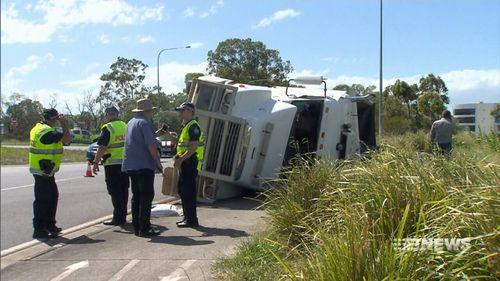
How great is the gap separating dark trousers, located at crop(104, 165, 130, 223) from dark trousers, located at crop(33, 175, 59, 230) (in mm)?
901

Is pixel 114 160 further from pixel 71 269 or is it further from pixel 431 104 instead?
pixel 431 104

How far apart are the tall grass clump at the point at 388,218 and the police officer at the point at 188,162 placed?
75.8 inches

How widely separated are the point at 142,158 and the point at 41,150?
1378 millimetres

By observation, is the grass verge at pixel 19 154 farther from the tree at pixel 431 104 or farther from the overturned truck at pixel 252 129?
the tree at pixel 431 104

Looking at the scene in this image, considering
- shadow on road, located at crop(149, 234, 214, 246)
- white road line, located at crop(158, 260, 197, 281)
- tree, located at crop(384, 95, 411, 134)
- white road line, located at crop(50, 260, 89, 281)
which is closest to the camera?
white road line, located at crop(158, 260, 197, 281)

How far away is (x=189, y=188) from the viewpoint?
8008 mm

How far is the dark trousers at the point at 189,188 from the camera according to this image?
7.96 m

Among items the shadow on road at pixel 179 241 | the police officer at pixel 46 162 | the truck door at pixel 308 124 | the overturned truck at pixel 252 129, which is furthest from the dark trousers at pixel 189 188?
the truck door at pixel 308 124

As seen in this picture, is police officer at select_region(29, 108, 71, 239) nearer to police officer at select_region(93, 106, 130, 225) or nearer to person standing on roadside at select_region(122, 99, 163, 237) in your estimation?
police officer at select_region(93, 106, 130, 225)

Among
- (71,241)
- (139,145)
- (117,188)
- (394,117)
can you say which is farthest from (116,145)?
(394,117)

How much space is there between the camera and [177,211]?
9250 mm

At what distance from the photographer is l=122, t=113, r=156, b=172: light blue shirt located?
734cm

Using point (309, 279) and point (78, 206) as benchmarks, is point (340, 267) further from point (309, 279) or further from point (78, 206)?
point (78, 206)

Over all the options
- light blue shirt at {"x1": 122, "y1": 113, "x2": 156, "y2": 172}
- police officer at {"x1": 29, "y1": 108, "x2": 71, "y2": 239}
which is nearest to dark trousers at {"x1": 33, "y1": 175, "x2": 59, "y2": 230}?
police officer at {"x1": 29, "y1": 108, "x2": 71, "y2": 239}
